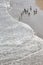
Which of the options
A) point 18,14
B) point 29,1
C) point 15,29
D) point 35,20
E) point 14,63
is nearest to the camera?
point 14,63

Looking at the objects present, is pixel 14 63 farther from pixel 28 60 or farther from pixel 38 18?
pixel 38 18

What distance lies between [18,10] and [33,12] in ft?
0.87

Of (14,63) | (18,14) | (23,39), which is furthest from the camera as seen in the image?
(18,14)

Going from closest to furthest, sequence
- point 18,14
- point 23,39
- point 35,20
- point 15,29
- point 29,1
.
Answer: point 23,39
point 15,29
point 35,20
point 18,14
point 29,1

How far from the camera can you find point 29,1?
3.76 m

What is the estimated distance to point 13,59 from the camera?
134 centimetres

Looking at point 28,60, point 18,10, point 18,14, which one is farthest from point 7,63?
point 18,10

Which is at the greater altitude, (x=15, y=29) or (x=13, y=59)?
(x=15, y=29)

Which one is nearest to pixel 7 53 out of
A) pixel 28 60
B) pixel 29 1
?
pixel 28 60

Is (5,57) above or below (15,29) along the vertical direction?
below

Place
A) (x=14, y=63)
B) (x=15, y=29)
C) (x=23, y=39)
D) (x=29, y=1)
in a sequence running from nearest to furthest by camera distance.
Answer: (x=14, y=63)
(x=23, y=39)
(x=15, y=29)
(x=29, y=1)

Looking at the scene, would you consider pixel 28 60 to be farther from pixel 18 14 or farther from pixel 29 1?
pixel 29 1

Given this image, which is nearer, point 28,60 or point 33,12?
point 28,60

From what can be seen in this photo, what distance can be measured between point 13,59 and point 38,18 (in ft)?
5.03
